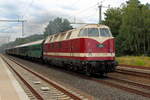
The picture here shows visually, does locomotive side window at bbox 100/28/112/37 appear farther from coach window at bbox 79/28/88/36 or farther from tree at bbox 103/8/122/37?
tree at bbox 103/8/122/37

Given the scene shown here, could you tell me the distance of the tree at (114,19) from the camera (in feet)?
220

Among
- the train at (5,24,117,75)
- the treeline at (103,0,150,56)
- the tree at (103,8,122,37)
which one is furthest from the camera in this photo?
the tree at (103,8,122,37)

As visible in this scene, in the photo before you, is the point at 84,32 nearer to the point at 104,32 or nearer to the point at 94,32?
the point at 94,32

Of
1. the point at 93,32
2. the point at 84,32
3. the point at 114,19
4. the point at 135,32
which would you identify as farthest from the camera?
the point at 114,19

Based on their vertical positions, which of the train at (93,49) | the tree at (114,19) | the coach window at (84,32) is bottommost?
the train at (93,49)

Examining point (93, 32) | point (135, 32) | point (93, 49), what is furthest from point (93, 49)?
point (135, 32)

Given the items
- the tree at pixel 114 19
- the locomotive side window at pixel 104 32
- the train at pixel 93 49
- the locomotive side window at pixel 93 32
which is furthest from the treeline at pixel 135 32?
the locomotive side window at pixel 93 32

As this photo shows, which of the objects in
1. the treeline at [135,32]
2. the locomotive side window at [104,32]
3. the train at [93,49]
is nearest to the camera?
the train at [93,49]

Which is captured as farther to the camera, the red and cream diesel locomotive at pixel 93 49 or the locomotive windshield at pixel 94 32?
the locomotive windshield at pixel 94 32

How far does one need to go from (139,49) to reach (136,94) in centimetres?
5040

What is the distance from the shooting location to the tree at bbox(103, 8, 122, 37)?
6719 centimetres

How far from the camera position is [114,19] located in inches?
2667

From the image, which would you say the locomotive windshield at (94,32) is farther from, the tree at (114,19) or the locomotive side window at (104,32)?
the tree at (114,19)

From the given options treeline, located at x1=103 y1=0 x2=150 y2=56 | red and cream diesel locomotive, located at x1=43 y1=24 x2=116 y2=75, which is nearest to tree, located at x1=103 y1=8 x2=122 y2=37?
treeline, located at x1=103 y1=0 x2=150 y2=56
